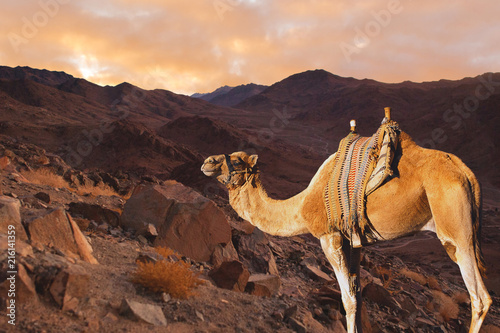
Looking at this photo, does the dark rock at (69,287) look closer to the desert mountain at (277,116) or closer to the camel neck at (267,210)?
the camel neck at (267,210)

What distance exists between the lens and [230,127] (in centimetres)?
5009

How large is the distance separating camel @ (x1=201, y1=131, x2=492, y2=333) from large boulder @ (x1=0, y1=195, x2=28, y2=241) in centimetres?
246

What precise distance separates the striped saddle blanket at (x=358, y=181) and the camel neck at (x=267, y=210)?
1.43 feet

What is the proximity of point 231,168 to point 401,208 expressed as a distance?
2.15 metres

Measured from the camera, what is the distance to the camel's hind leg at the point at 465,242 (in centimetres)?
335

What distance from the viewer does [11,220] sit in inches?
183

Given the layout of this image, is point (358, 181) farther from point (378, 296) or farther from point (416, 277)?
point (416, 277)

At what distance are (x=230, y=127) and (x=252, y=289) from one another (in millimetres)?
44572

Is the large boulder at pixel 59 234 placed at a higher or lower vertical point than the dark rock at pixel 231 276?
higher

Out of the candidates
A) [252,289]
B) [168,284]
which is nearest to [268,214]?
[168,284]

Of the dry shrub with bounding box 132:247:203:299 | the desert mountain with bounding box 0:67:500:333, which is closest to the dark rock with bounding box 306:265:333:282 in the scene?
the desert mountain with bounding box 0:67:500:333

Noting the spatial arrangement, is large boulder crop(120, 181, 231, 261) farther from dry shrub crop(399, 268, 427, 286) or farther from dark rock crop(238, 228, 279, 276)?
dry shrub crop(399, 268, 427, 286)

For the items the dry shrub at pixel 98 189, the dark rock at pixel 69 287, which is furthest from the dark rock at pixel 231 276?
the dry shrub at pixel 98 189

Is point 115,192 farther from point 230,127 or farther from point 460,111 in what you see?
point 460,111
